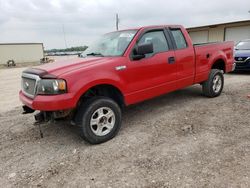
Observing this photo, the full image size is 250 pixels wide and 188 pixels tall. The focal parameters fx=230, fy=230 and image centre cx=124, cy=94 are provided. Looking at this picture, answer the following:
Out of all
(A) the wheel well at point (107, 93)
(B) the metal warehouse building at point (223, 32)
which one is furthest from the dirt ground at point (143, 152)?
(B) the metal warehouse building at point (223, 32)

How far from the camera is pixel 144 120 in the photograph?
15.7ft

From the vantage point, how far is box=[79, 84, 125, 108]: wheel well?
3.94 m

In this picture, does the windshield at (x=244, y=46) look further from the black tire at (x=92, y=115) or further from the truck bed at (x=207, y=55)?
the black tire at (x=92, y=115)

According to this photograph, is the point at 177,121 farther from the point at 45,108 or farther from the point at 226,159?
the point at 45,108

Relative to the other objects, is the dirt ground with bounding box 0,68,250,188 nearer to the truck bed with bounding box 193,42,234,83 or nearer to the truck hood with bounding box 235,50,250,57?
the truck bed with bounding box 193,42,234,83

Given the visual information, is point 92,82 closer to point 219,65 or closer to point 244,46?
point 219,65

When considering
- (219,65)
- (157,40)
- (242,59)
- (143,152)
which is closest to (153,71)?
(157,40)

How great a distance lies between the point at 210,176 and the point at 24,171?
246 cm

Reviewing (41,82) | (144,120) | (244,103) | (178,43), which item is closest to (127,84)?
(144,120)

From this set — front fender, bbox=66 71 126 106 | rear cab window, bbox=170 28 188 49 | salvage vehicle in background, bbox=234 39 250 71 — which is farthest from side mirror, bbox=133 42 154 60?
salvage vehicle in background, bbox=234 39 250 71

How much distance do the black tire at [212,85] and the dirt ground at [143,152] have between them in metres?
0.70

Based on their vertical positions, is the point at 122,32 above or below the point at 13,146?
above

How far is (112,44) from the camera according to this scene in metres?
4.62

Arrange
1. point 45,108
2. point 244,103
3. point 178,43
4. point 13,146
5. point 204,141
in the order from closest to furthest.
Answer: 1. point 45,108
2. point 204,141
3. point 13,146
4. point 178,43
5. point 244,103
